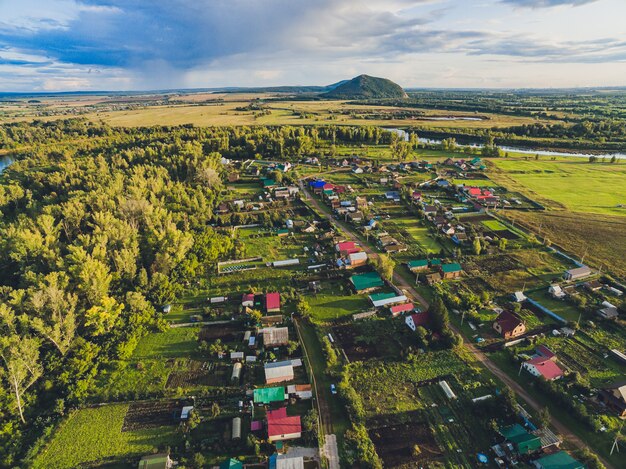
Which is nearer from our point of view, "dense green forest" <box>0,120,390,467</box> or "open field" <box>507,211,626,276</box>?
"dense green forest" <box>0,120,390,467</box>

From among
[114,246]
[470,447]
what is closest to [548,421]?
[470,447]

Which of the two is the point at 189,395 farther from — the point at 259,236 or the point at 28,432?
the point at 259,236

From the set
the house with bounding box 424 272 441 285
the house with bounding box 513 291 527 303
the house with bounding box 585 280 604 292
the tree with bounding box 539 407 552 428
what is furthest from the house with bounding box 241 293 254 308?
the house with bounding box 585 280 604 292

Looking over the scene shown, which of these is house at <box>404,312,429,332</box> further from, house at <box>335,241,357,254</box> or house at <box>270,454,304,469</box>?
house at <box>270,454,304,469</box>

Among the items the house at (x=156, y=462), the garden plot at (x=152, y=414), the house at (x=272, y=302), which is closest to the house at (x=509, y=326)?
the house at (x=272, y=302)

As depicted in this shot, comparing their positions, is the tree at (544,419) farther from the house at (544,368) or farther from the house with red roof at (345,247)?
the house with red roof at (345,247)
